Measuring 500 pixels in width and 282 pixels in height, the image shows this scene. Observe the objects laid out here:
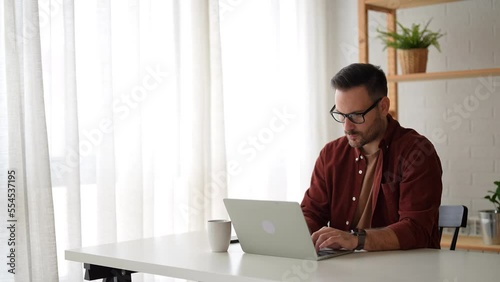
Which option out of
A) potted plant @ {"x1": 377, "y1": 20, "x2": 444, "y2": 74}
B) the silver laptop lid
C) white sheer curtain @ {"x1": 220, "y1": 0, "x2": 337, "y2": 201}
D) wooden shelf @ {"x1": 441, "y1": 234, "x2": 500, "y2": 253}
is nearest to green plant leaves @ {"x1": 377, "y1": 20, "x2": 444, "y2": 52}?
potted plant @ {"x1": 377, "y1": 20, "x2": 444, "y2": 74}

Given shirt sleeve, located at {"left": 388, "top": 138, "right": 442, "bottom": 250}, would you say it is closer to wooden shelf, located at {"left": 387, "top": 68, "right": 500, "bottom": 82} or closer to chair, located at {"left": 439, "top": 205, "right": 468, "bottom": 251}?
chair, located at {"left": 439, "top": 205, "right": 468, "bottom": 251}

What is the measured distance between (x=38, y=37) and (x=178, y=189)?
1.16 m

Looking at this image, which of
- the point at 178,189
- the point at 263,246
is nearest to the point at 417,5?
the point at 178,189

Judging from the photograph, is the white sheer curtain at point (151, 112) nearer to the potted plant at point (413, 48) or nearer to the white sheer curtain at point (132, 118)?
the white sheer curtain at point (132, 118)

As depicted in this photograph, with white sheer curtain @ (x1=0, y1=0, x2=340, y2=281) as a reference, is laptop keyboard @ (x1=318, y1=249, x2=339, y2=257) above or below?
below

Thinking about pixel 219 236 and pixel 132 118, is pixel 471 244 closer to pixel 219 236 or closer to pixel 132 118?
pixel 132 118

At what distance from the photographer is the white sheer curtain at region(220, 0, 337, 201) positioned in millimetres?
4086

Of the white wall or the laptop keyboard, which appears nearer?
the laptop keyboard

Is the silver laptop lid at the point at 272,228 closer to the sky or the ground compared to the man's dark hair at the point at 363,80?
closer to the ground

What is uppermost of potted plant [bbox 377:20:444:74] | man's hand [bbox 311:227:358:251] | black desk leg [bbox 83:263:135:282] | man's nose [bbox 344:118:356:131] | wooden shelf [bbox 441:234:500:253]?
potted plant [bbox 377:20:444:74]

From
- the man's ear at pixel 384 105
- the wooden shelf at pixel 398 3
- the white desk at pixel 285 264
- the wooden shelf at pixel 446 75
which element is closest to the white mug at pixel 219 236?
the white desk at pixel 285 264

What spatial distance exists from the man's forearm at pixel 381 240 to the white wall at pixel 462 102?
79.2 inches

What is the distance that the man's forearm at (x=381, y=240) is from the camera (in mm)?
2203

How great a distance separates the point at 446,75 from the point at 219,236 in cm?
209
